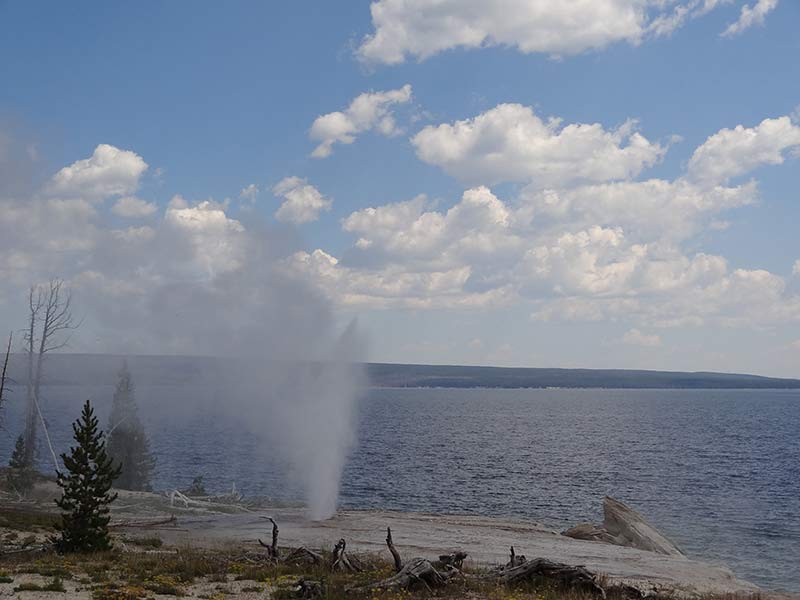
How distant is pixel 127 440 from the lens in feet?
200

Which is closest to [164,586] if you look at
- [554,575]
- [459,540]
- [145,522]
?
[554,575]

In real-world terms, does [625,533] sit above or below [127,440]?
below

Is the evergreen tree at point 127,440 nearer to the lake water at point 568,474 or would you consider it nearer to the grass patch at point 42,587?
the lake water at point 568,474

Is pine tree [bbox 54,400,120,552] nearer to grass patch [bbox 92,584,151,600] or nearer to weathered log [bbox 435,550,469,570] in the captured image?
grass patch [bbox 92,584,151,600]

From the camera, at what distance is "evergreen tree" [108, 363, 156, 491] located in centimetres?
6000

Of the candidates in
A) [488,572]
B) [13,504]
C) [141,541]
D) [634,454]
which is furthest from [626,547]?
[634,454]

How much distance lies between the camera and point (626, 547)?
40.1 meters

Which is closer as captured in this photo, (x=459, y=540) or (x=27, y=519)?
(x=27, y=519)

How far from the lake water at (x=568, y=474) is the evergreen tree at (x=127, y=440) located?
758 cm

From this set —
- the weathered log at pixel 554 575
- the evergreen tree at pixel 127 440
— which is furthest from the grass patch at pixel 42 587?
the evergreen tree at pixel 127 440

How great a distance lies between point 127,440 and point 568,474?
44567mm

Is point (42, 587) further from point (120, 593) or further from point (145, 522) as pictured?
point (145, 522)

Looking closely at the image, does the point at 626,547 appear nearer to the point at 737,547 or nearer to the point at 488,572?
the point at 737,547

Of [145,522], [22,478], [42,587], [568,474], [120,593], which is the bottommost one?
[568,474]
